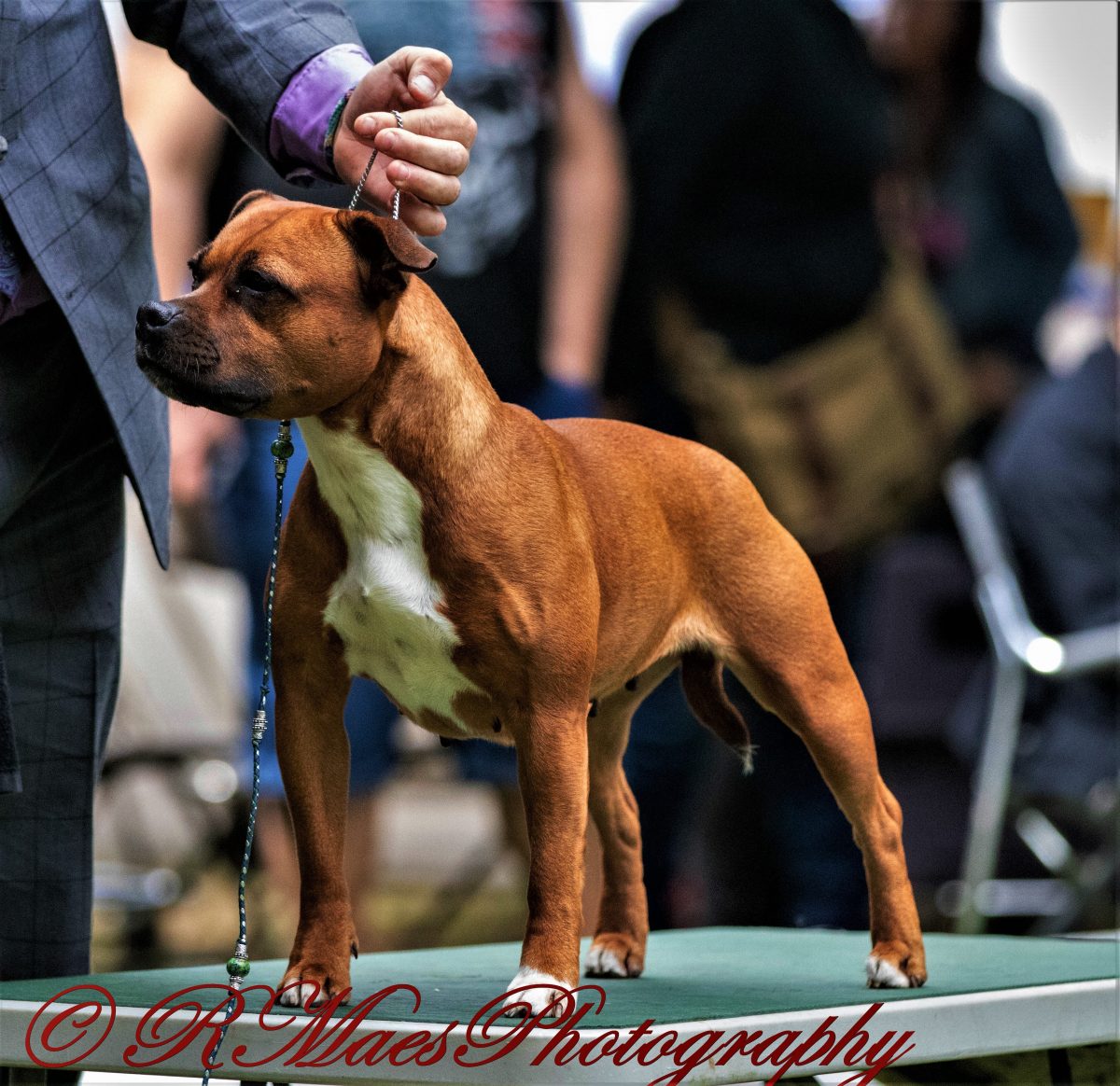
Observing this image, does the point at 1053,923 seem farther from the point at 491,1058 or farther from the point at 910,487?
the point at 491,1058

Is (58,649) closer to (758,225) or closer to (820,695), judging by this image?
(820,695)

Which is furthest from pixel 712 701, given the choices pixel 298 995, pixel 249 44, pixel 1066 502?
pixel 1066 502

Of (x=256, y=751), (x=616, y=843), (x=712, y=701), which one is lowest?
(x=616, y=843)

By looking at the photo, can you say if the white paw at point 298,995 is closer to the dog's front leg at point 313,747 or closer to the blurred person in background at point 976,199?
the dog's front leg at point 313,747

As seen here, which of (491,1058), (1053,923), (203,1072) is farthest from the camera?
(1053,923)

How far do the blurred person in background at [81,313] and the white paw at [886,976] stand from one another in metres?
0.93

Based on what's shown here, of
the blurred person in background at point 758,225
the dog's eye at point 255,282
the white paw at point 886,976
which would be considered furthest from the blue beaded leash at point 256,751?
the blurred person in background at point 758,225

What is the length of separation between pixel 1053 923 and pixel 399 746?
207cm

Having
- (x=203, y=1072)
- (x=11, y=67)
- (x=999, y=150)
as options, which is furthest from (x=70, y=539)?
(x=999, y=150)

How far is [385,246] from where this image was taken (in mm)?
1625

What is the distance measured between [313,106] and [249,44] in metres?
0.13

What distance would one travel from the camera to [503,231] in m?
2.81

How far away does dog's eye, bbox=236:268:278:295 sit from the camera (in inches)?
64.0

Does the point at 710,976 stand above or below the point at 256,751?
below
